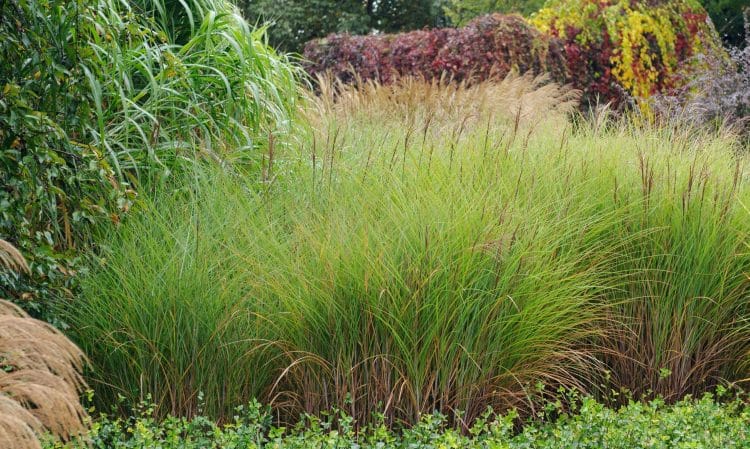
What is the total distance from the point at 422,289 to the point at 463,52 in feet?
30.2

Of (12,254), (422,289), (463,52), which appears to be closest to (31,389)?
(12,254)

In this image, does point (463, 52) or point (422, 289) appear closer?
point (422, 289)

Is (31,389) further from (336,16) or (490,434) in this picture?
(336,16)

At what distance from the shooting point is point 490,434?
3.37 m

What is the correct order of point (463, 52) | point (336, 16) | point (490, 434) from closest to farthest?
point (490, 434)
point (463, 52)
point (336, 16)

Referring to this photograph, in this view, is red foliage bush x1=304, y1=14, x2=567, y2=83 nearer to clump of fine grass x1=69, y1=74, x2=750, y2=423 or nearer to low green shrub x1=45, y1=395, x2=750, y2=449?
clump of fine grass x1=69, y1=74, x2=750, y2=423

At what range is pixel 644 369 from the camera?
4.25 m

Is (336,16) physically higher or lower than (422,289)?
higher

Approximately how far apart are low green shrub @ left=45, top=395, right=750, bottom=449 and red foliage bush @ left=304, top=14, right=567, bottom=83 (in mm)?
8656

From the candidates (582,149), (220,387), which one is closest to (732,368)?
(582,149)

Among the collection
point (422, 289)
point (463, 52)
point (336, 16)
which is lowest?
point (422, 289)

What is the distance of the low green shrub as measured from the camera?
321 cm

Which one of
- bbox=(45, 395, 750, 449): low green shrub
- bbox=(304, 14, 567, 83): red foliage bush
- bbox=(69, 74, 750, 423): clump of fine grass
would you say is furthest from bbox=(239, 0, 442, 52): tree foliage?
bbox=(45, 395, 750, 449): low green shrub

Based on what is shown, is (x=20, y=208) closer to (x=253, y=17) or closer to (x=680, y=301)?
(x=680, y=301)
